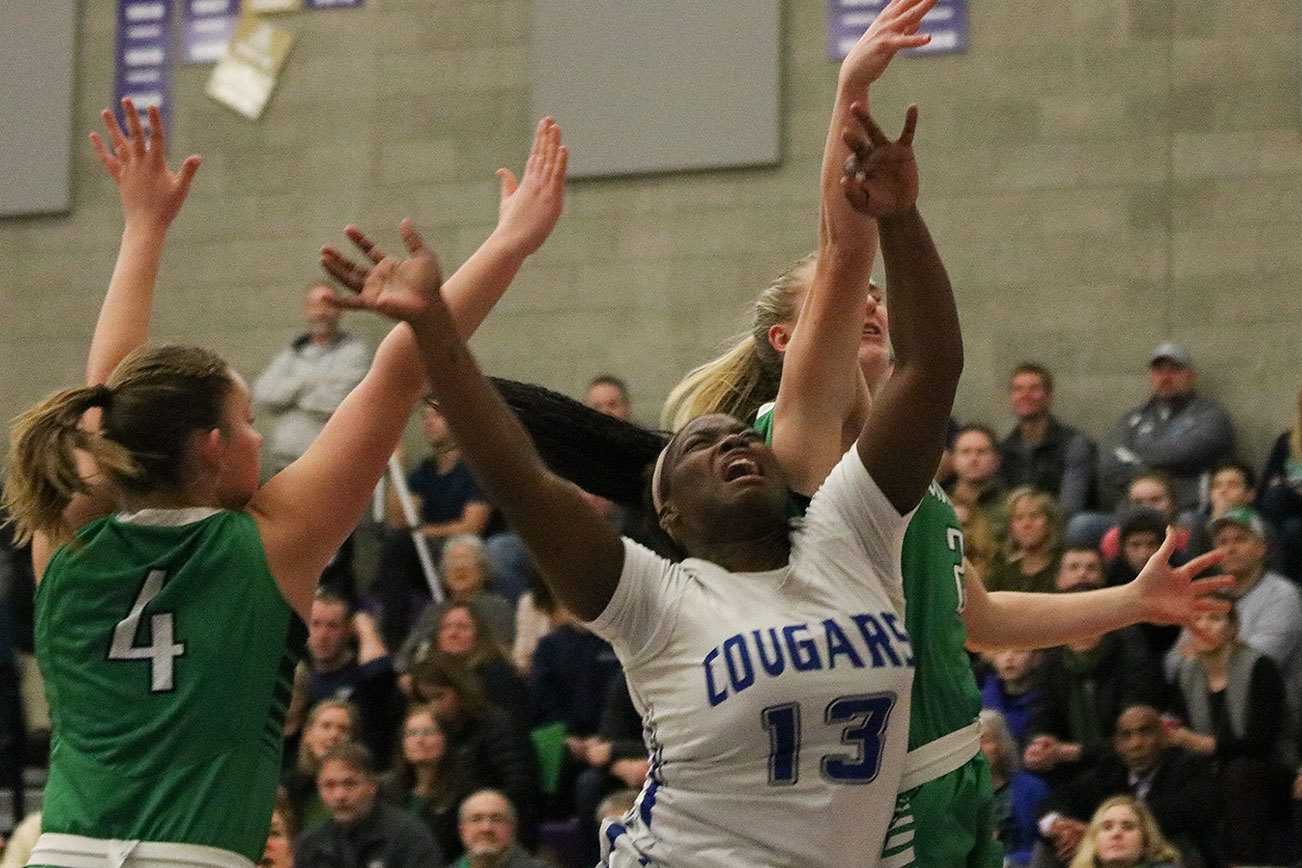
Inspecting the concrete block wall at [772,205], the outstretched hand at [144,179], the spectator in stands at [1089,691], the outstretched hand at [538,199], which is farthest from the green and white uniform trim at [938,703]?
the concrete block wall at [772,205]

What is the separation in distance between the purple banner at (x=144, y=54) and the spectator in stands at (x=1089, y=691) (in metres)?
7.32

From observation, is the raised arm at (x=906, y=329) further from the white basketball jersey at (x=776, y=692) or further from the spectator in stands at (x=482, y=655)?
the spectator in stands at (x=482, y=655)

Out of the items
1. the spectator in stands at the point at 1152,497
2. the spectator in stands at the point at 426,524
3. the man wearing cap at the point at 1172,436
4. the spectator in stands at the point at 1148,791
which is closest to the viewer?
the spectator in stands at the point at 1148,791

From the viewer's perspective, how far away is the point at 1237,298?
424 inches

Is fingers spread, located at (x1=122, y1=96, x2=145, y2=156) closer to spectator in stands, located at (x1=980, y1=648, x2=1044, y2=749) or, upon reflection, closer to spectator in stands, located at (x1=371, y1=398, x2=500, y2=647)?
spectator in stands, located at (x1=980, y1=648, x2=1044, y2=749)

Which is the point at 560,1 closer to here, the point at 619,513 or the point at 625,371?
the point at 625,371

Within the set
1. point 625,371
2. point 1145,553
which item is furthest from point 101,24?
point 1145,553

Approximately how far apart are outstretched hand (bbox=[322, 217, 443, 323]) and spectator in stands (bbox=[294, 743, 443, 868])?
4.87m

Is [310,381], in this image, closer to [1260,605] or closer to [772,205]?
[772,205]

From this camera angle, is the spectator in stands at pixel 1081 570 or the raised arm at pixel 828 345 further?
the spectator in stands at pixel 1081 570

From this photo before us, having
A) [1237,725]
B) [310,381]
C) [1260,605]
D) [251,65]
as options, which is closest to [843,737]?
[1237,725]

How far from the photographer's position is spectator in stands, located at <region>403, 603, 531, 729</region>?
8.46 meters

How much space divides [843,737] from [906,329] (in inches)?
24.3

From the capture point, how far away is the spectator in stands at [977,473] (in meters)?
9.41
